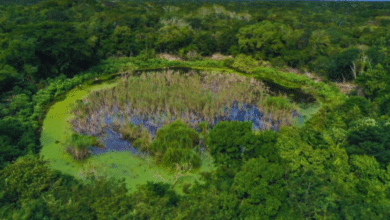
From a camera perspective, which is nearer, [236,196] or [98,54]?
[236,196]

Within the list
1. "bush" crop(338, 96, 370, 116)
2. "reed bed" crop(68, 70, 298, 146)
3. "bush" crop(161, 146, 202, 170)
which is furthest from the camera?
"reed bed" crop(68, 70, 298, 146)

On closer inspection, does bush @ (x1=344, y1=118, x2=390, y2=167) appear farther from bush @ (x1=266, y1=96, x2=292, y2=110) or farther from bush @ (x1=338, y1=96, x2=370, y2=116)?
bush @ (x1=266, y1=96, x2=292, y2=110)

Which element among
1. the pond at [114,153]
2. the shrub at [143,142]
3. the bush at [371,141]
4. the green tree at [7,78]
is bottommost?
the pond at [114,153]

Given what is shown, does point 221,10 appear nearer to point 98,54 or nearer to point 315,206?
point 98,54

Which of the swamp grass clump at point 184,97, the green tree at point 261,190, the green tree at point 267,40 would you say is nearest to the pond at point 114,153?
the swamp grass clump at point 184,97

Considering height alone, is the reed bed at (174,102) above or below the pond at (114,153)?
above

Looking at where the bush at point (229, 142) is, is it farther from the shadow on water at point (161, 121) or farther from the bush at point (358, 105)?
the bush at point (358, 105)

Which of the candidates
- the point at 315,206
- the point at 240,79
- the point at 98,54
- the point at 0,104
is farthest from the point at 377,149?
the point at 98,54

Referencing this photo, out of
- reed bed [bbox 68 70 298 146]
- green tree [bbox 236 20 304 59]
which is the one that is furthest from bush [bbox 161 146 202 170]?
green tree [bbox 236 20 304 59]

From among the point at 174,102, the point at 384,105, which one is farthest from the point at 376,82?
the point at 174,102
